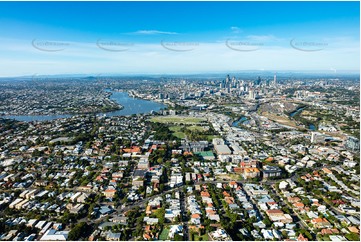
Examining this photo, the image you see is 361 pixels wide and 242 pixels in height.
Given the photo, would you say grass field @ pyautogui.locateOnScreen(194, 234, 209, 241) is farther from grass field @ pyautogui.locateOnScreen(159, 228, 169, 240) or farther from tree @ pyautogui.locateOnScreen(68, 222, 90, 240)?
tree @ pyautogui.locateOnScreen(68, 222, 90, 240)

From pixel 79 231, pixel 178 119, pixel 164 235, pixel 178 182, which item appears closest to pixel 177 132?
pixel 178 119

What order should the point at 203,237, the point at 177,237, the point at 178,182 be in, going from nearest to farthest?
the point at 177,237 < the point at 203,237 < the point at 178,182

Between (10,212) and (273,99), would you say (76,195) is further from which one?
(273,99)

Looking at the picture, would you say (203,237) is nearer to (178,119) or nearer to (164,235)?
(164,235)

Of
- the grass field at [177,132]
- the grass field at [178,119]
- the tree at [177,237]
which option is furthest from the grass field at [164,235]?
the grass field at [178,119]

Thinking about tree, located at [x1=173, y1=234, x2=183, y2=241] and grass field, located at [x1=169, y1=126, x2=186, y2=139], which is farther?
grass field, located at [x1=169, y1=126, x2=186, y2=139]

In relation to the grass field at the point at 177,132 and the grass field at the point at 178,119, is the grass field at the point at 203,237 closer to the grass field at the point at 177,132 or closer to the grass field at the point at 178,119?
the grass field at the point at 177,132

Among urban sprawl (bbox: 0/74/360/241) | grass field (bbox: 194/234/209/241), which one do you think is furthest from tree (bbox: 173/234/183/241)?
grass field (bbox: 194/234/209/241)

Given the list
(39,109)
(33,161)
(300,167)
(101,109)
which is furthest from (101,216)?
(39,109)

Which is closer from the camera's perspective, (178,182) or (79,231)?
(79,231)

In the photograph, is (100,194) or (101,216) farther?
(100,194)

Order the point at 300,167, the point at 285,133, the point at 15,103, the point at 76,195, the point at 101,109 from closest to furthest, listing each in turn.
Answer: the point at 76,195 → the point at 300,167 → the point at 285,133 → the point at 101,109 → the point at 15,103
